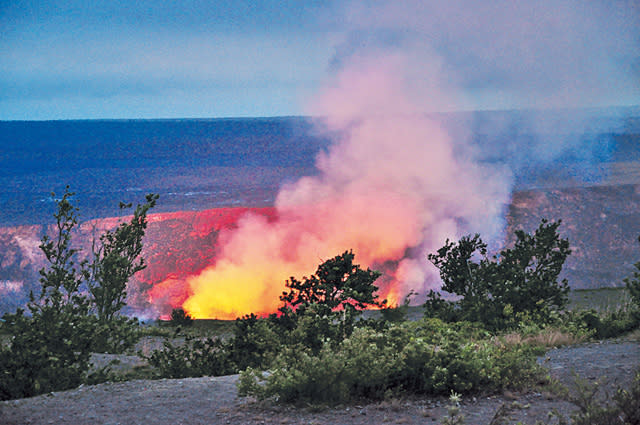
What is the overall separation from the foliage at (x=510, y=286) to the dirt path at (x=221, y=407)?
4516 mm

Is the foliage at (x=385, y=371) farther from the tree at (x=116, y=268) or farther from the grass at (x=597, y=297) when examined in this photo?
the grass at (x=597, y=297)

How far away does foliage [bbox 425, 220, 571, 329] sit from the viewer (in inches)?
506

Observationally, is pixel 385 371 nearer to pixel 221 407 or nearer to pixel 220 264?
pixel 221 407

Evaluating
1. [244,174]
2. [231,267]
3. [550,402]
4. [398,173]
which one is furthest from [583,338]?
→ [244,174]

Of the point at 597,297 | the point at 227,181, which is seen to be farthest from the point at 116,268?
the point at 227,181

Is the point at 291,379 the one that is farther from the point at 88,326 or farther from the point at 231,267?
the point at 231,267

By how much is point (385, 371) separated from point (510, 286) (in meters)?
6.96

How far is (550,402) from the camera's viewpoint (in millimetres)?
6750

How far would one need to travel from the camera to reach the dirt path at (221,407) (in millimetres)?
6395

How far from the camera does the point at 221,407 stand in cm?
689

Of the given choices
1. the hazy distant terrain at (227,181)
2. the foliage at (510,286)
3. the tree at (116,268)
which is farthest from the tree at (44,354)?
the hazy distant terrain at (227,181)

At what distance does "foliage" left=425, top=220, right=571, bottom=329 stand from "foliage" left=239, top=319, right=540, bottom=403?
5.32 meters

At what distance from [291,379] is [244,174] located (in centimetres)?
9577

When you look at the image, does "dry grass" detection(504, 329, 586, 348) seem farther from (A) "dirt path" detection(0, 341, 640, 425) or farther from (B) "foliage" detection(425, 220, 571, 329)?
(A) "dirt path" detection(0, 341, 640, 425)
